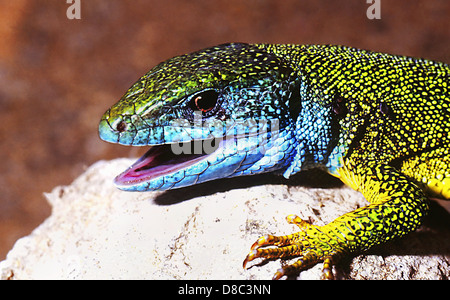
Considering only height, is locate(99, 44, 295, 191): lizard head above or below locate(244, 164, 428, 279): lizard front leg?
above

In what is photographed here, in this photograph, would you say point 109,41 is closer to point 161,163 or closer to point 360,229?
point 161,163

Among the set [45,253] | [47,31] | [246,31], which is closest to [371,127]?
[45,253]

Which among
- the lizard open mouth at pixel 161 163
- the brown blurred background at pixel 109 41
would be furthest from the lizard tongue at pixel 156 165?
the brown blurred background at pixel 109 41

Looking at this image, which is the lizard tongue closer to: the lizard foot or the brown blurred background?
the lizard foot

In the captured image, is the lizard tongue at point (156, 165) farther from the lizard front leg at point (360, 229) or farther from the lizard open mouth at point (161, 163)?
the lizard front leg at point (360, 229)

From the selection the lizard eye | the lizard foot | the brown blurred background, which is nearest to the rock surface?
the lizard foot

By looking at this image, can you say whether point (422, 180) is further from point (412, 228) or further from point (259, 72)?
point (259, 72)
